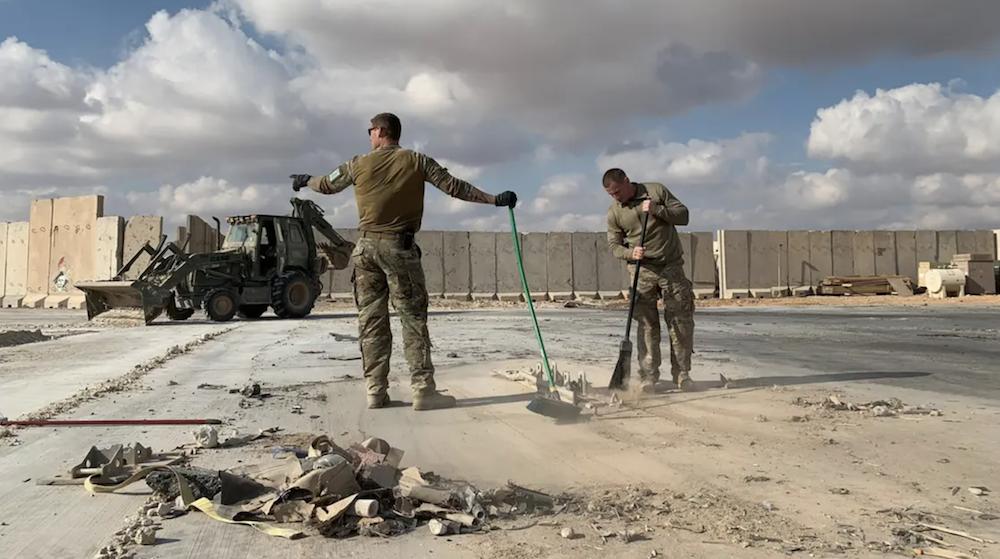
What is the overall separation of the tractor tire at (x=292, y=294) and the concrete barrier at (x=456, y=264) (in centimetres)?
1176

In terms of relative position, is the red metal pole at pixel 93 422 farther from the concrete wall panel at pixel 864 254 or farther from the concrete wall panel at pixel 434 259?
the concrete wall panel at pixel 864 254

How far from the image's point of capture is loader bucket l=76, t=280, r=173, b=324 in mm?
13298

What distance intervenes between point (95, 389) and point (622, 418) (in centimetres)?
401

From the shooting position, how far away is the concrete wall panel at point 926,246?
3086cm

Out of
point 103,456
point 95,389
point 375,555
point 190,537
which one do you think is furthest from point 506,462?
point 95,389

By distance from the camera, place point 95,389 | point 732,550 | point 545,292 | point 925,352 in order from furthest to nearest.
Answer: point 545,292
point 925,352
point 95,389
point 732,550

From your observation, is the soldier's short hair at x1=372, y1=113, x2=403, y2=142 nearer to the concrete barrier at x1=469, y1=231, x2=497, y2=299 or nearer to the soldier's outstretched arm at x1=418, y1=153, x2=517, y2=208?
the soldier's outstretched arm at x1=418, y1=153, x2=517, y2=208

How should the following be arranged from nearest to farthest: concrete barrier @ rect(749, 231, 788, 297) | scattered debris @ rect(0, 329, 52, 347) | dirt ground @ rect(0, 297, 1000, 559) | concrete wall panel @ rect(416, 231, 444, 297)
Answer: dirt ground @ rect(0, 297, 1000, 559)
scattered debris @ rect(0, 329, 52, 347)
concrete wall panel @ rect(416, 231, 444, 297)
concrete barrier @ rect(749, 231, 788, 297)

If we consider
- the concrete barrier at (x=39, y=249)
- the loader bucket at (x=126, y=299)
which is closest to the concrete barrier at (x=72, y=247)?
the concrete barrier at (x=39, y=249)

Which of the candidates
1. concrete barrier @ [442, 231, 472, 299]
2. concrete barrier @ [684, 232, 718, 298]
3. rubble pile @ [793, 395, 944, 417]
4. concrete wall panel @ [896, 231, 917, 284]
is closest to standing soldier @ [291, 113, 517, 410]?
rubble pile @ [793, 395, 944, 417]

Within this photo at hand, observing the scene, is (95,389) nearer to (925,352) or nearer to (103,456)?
(103,456)

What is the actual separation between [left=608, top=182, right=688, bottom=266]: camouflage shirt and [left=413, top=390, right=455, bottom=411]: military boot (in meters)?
1.83

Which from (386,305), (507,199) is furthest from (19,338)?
(507,199)

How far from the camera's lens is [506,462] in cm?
312
